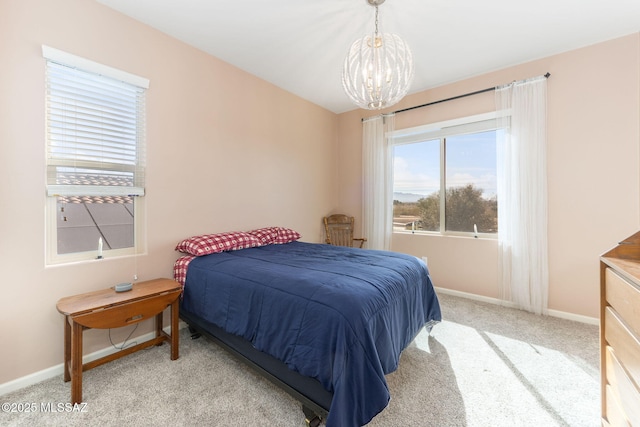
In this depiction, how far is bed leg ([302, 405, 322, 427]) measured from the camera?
1.38 m

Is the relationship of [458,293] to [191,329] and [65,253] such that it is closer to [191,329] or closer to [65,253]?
[191,329]

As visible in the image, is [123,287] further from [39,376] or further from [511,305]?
[511,305]

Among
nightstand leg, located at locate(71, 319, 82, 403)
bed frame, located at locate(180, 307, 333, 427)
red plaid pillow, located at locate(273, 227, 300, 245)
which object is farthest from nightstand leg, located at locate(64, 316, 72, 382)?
red plaid pillow, located at locate(273, 227, 300, 245)

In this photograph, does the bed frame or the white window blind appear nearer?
the bed frame

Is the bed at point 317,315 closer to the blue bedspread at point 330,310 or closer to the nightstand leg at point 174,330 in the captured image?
the blue bedspread at point 330,310

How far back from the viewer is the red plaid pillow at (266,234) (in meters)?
2.99

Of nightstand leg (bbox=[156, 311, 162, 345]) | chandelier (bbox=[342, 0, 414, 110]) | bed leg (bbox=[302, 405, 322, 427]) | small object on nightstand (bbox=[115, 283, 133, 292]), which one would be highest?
chandelier (bbox=[342, 0, 414, 110])

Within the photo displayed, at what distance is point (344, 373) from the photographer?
1.20 m

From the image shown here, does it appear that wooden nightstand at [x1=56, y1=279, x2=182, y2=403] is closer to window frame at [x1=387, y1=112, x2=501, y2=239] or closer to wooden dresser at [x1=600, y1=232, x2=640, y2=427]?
wooden dresser at [x1=600, y1=232, x2=640, y2=427]

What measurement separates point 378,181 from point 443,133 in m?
1.08

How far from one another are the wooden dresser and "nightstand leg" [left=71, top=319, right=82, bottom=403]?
2.63m

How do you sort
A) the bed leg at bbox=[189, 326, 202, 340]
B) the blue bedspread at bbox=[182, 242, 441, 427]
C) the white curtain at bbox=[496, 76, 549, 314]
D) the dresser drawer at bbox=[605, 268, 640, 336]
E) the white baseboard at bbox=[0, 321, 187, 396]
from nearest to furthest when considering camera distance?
the dresser drawer at bbox=[605, 268, 640, 336], the blue bedspread at bbox=[182, 242, 441, 427], the white baseboard at bbox=[0, 321, 187, 396], the bed leg at bbox=[189, 326, 202, 340], the white curtain at bbox=[496, 76, 549, 314]

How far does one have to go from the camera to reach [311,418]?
4.57ft

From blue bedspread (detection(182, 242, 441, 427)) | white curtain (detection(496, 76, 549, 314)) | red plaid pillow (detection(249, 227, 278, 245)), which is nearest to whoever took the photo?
blue bedspread (detection(182, 242, 441, 427))
